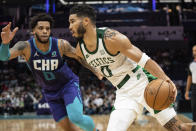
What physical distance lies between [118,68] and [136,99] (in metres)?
0.36

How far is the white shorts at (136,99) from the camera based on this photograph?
2.94 m

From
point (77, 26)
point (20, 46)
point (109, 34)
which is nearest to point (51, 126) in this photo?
point (20, 46)

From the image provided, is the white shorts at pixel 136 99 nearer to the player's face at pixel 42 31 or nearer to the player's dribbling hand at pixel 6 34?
the player's face at pixel 42 31

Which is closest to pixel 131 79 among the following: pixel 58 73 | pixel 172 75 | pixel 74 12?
pixel 74 12

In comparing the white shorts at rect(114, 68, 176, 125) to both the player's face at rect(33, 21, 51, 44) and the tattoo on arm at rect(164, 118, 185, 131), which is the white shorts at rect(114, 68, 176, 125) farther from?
the player's face at rect(33, 21, 51, 44)

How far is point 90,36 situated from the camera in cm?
297

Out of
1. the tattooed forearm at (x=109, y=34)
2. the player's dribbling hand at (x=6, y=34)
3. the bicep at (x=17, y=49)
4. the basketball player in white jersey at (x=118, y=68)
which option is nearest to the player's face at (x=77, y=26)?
the basketball player in white jersey at (x=118, y=68)

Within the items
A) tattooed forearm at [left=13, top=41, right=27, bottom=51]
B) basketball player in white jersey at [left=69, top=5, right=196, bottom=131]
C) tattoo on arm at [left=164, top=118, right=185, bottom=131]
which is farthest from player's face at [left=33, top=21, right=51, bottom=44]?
tattoo on arm at [left=164, top=118, right=185, bottom=131]

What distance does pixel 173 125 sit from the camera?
9.66 ft

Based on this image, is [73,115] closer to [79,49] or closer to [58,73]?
[58,73]

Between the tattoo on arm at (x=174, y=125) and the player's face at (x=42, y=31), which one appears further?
the player's face at (x=42, y=31)

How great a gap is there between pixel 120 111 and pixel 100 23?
6.94 m

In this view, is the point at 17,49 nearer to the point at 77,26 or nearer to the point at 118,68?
the point at 77,26

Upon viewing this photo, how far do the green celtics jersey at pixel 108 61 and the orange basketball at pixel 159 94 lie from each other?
1.25 ft
